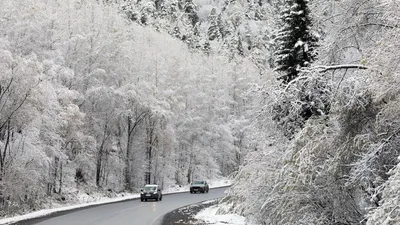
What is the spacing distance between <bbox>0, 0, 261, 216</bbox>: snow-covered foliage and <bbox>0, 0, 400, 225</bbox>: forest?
0.13 meters

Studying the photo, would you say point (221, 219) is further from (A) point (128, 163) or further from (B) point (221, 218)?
(A) point (128, 163)

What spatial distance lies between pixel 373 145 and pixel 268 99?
3517 mm

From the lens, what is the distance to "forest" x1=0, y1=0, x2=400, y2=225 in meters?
9.44

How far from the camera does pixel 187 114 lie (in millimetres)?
55406

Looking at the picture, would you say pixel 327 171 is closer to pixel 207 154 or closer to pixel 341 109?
pixel 341 109

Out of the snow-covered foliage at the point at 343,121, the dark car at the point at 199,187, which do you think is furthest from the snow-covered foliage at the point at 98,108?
the dark car at the point at 199,187

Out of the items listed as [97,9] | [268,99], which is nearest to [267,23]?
[97,9]

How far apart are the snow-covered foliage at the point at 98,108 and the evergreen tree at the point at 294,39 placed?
255 inches

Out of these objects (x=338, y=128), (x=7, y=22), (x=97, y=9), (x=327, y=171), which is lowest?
(x=327, y=171)

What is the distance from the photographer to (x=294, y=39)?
2242cm

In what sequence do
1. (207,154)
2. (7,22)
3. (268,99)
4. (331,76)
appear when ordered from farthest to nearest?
(207,154), (7,22), (268,99), (331,76)

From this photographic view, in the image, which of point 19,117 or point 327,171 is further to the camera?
point 19,117

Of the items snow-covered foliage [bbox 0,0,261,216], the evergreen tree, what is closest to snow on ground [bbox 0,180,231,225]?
snow-covered foliage [bbox 0,0,261,216]

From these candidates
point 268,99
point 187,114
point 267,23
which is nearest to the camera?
point 268,99
